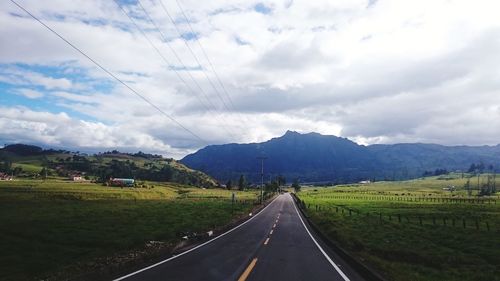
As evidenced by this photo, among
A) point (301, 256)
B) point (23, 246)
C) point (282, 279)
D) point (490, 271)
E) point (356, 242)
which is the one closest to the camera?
point (282, 279)

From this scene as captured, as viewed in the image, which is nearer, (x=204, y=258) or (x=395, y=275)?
(x=395, y=275)

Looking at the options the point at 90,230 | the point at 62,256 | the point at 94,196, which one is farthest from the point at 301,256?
the point at 94,196

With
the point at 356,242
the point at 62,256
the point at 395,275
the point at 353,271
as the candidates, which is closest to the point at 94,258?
the point at 62,256

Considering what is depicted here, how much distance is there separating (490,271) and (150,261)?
16.8 m

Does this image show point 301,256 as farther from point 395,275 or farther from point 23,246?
point 23,246

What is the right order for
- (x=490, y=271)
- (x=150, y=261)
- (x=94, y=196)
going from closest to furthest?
(x=150, y=261)
(x=490, y=271)
(x=94, y=196)

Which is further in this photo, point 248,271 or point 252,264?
point 252,264

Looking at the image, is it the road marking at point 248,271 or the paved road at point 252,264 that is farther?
the paved road at point 252,264

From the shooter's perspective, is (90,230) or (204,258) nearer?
(204,258)

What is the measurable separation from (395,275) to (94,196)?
91.0m

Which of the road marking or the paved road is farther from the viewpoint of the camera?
the paved road

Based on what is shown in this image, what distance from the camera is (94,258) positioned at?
20.8 metres

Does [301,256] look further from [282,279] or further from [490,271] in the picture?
[490,271]

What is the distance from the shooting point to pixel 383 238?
34.4 metres
